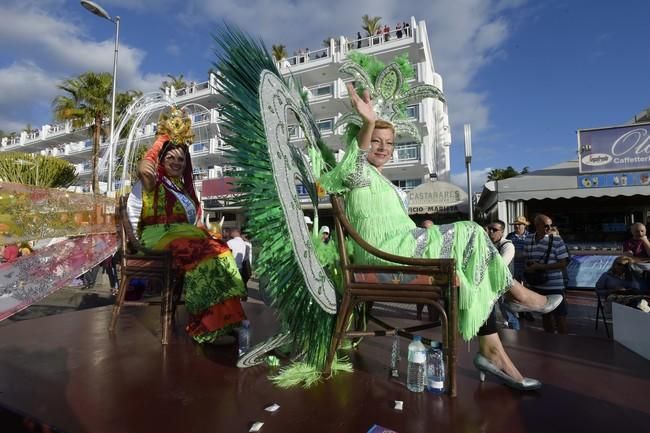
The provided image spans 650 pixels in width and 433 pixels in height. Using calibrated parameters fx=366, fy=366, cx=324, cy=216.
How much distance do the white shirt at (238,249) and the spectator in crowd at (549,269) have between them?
4.42 metres

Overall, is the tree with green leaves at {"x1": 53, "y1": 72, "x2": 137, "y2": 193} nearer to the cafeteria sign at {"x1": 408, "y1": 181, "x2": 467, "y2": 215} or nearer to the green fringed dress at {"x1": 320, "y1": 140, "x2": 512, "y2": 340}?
the cafeteria sign at {"x1": 408, "y1": 181, "x2": 467, "y2": 215}

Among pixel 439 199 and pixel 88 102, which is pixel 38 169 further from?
pixel 439 199

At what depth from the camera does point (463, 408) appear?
59.8 inches

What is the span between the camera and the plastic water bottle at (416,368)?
1688 millimetres

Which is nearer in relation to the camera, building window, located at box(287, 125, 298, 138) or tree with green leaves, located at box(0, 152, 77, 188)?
building window, located at box(287, 125, 298, 138)

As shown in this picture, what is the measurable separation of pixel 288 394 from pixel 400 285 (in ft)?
2.32

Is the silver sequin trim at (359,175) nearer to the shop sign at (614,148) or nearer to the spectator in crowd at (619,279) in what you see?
the spectator in crowd at (619,279)

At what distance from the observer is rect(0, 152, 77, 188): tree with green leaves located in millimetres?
15914

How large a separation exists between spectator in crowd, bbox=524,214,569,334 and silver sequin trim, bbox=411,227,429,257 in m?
2.65

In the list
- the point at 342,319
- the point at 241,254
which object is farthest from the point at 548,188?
the point at 342,319

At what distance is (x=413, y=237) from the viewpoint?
1741 mm

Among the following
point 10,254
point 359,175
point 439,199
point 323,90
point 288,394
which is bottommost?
point 288,394

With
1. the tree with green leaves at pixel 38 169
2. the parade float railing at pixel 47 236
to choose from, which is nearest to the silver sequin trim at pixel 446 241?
the parade float railing at pixel 47 236

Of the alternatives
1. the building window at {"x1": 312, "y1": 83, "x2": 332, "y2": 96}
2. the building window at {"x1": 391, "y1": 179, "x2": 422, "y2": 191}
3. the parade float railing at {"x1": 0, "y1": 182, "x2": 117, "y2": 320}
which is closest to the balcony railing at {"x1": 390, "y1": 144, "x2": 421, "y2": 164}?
the building window at {"x1": 391, "y1": 179, "x2": 422, "y2": 191}
